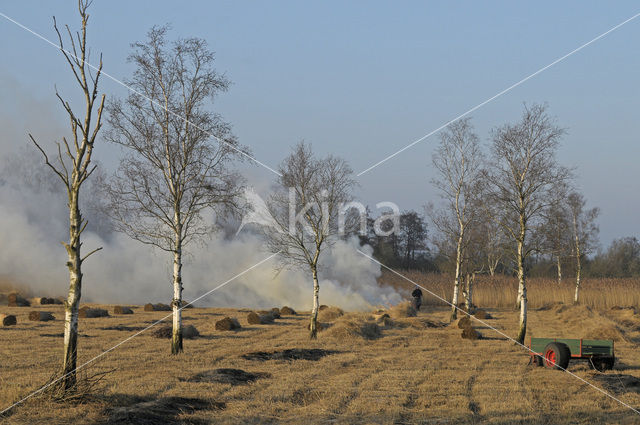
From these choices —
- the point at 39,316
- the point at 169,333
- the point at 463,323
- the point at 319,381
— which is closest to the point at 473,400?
the point at 319,381

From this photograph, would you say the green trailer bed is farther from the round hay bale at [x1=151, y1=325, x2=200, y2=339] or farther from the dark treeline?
the dark treeline

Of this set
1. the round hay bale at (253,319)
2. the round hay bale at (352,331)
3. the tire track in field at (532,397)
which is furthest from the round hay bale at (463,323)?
the tire track in field at (532,397)

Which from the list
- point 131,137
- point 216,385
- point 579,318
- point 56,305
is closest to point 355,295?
point 579,318

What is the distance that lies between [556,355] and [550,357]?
807mm

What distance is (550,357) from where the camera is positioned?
2181cm

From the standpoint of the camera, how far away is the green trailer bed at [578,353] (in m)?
21.0

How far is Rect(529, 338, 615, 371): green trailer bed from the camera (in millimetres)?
20953

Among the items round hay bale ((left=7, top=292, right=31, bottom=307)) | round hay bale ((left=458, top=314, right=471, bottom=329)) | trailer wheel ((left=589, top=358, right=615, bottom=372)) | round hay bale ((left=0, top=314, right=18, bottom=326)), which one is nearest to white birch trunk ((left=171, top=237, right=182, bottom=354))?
round hay bale ((left=0, top=314, right=18, bottom=326))

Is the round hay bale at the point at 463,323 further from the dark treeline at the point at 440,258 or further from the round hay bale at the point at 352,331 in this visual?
the dark treeline at the point at 440,258

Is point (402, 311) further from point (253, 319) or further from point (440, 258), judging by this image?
point (440, 258)

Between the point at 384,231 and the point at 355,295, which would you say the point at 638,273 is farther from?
the point at 355,295

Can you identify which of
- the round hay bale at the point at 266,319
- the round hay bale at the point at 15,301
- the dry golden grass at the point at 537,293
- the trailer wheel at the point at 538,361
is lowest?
the trailer wheel at the point at 538,361

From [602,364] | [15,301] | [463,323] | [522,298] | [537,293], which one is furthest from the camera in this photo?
[537,293]

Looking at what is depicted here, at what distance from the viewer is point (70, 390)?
13797mm
